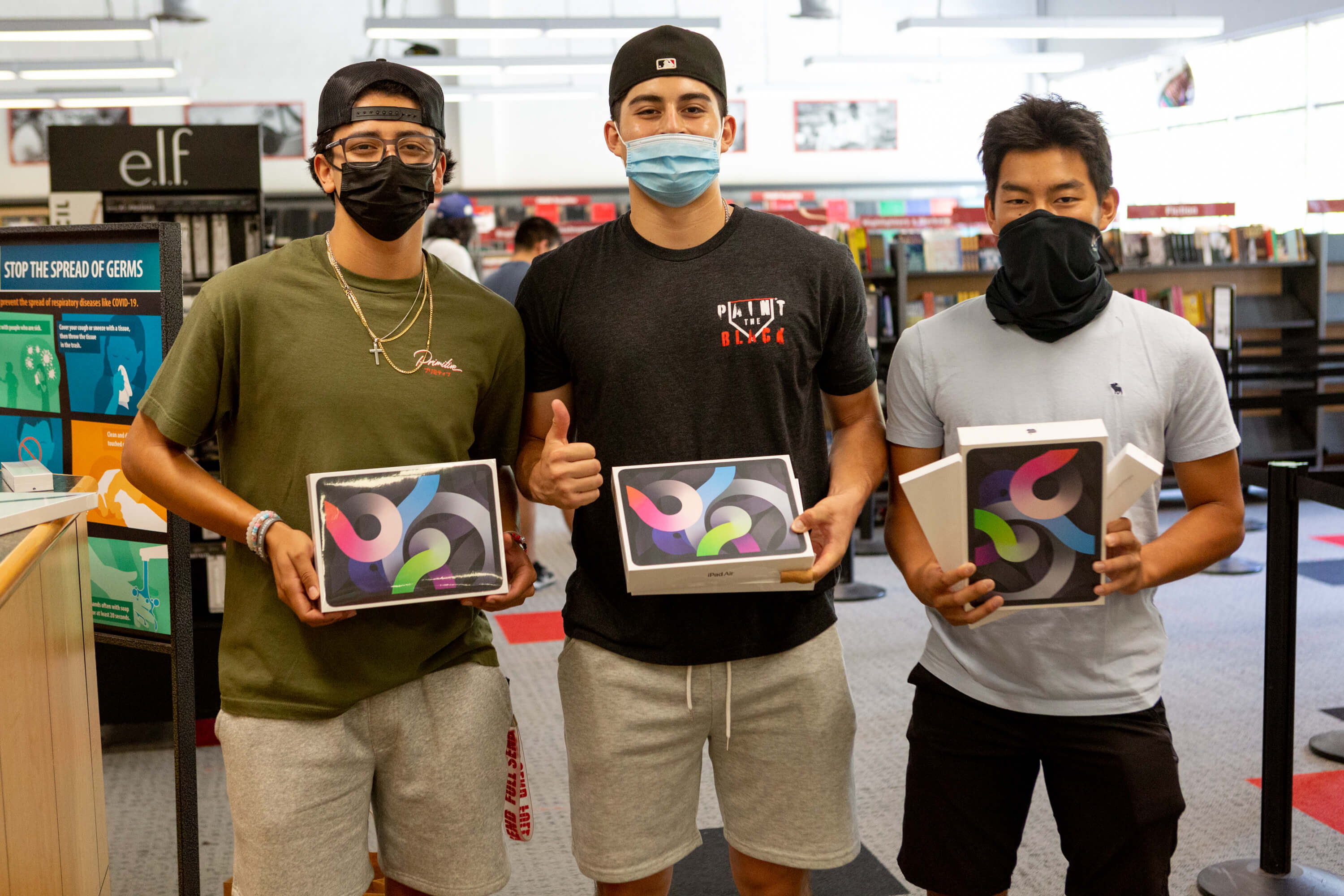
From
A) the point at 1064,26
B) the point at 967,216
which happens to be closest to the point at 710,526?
the point at 967,216

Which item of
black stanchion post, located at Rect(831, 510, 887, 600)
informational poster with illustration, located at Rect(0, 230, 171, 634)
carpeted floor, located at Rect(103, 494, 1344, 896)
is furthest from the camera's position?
black stanchion post, located at Rect(831, 510, 887, 600)

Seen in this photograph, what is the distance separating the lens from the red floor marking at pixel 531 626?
4.89 metres

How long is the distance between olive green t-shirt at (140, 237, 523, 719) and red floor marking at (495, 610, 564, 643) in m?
3.03

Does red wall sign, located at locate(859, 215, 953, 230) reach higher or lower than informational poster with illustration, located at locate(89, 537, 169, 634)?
higher

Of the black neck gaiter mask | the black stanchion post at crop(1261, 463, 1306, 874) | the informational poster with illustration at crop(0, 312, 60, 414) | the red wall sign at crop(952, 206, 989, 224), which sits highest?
the red wall sign at crop(952, 206, 989, 224)

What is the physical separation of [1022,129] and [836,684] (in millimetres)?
920

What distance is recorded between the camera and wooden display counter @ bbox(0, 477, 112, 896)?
147cm

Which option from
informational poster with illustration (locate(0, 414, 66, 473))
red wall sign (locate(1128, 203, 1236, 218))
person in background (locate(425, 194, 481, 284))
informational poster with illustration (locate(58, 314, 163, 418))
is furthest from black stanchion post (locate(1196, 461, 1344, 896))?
red wall sign (locate(1128, 203, 1236, 218))

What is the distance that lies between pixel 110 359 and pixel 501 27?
7714 millimetres

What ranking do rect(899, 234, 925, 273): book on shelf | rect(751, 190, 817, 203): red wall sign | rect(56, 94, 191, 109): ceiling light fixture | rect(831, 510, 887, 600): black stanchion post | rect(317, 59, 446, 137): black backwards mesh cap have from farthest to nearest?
rect(751, 190, 817, 203): red wall sign → rect(56, 94, 191, 109): ceiling light fixture → rect(899, 234, 925, 273): book on shelf → rect(831, 510, 887, 600): black stanchion post → rect(317, 59, 446, 137): black backwards mesh cap

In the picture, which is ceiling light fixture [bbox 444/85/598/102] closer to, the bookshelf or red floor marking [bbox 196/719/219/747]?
the bookshelf

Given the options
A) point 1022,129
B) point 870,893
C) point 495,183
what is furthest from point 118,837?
point 495,183

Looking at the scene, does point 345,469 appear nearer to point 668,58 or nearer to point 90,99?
point 668,58

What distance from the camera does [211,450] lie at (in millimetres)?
3836
